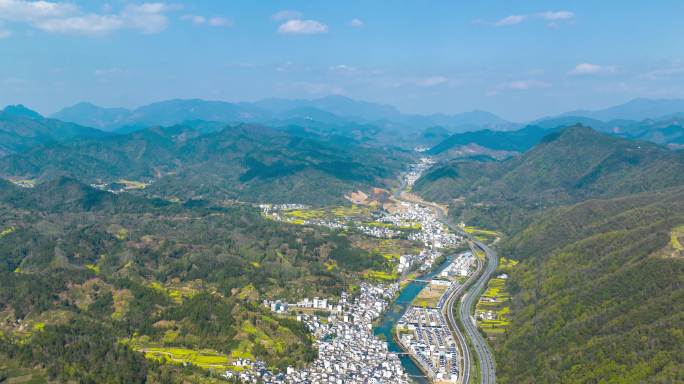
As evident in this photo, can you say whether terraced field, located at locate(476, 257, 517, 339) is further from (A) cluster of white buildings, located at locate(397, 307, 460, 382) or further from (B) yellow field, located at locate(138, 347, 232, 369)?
(B) yellow field, located at locate(138, 347, 232, 369)

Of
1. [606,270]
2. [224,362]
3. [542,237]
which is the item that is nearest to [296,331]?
[224,362]

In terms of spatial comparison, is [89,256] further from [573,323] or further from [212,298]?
[573,323]

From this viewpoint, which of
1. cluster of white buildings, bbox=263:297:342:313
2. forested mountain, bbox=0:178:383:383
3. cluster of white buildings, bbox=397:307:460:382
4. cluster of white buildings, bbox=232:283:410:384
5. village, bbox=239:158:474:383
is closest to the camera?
cluster of white buildings, bbox=232:283:410:384

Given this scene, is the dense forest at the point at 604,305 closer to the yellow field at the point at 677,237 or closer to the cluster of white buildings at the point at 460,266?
the yellow field at the point at 677,237

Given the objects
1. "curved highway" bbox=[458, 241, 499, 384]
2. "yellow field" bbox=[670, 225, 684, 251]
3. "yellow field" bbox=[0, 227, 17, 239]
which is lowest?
"curved highway" bbox=[458, 241, 499, 384]

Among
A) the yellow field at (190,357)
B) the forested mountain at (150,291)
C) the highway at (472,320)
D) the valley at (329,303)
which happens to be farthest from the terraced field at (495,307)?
the yellow field at (190,357)

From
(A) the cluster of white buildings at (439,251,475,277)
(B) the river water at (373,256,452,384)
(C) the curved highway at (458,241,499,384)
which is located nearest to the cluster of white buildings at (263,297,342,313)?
(B) the river water at (373,256,452,384)

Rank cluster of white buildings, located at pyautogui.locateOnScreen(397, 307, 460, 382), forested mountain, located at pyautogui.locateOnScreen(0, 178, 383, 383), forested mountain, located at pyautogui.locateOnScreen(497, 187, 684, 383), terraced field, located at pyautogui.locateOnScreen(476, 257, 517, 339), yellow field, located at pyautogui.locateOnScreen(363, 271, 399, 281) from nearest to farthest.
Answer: forested mountain, located at pyautogui.locateOnScreen(497, 187, 684, 383) → forested mountain, located at pyautogui.locateOnScreen(0, 178, 383, 383) → cluster of white buildings, located at pyautogui.locateOnScreen(397, 307, 460, 382) → terraced field, located at pyautogui.locateOnScreen(476, 257, 517, 339) → yellow field, located at pyautogui.locateOnScreen(363, 271, 399, 281)
